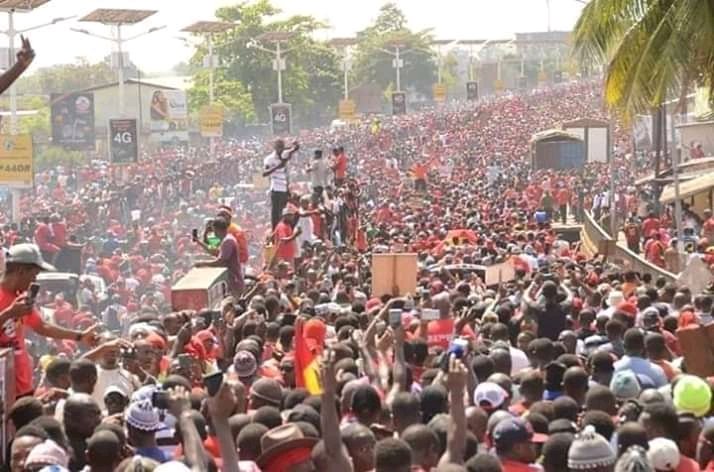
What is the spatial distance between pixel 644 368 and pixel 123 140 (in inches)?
1453

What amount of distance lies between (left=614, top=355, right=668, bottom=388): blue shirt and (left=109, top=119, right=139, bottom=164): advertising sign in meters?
36.2

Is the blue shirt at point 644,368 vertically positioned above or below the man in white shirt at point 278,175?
below

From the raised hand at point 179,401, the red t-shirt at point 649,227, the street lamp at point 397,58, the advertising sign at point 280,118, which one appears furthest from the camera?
the street lamp at point 397,58

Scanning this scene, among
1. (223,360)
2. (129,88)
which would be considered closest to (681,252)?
(223,360)

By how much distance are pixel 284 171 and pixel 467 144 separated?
53390mm

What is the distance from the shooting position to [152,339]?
33.4 ft

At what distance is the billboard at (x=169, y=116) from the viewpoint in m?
77.1

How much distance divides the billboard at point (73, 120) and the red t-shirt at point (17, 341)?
154 ft

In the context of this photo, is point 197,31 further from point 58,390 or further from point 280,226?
point 58,390

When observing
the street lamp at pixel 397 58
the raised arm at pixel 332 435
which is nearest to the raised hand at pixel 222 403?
the raised arm at pixel 332 435

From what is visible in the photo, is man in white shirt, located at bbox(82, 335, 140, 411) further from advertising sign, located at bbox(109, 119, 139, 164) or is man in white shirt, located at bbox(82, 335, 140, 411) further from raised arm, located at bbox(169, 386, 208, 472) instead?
advertising sign, located at bbox(109, 119, 139, 164)

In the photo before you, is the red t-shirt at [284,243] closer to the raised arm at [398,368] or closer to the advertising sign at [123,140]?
the raised arm at [398,368]

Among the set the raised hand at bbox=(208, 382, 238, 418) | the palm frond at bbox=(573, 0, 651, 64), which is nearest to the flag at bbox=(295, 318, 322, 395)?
the raised hand at bbox=(208, 382, 238, 418)

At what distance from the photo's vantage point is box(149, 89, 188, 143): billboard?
77125mm
